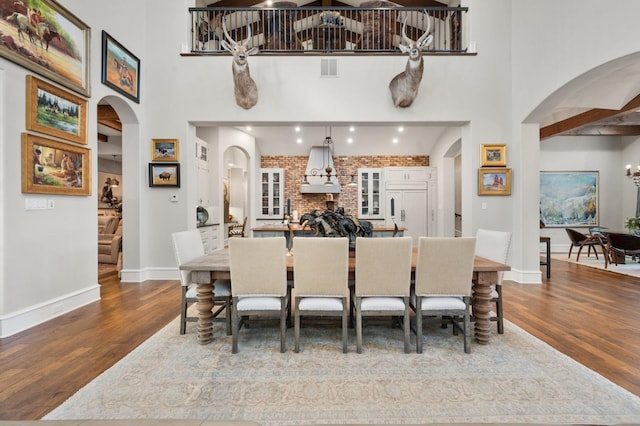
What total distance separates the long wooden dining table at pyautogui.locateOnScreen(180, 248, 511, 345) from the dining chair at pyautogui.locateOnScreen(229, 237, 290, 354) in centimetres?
15

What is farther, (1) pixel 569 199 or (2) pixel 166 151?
(1) pixel 569 199

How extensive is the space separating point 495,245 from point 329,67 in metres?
3.61

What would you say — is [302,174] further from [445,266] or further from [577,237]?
[577,237]

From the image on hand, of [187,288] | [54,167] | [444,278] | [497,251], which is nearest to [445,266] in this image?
[444,278]

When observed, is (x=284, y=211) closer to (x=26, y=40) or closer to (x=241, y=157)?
(x=241, y=157)

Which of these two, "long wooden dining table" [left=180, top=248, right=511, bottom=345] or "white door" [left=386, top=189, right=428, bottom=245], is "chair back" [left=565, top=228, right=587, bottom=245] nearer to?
"white door" [left=386, top=189, right=428, bottom=245]

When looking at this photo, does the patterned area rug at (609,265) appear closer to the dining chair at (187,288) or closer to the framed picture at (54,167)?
the dining chair at (187,288)

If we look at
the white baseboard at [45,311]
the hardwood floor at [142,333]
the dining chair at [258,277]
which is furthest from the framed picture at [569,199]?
the white baseboard at [45,311]

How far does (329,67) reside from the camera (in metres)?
4.79

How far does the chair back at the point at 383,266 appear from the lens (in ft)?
7.36

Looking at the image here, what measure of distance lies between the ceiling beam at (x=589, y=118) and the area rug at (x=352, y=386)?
4.87m

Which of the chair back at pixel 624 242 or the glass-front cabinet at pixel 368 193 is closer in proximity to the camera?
the chair back at pixel 624 242

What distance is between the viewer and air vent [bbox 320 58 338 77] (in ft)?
15.7

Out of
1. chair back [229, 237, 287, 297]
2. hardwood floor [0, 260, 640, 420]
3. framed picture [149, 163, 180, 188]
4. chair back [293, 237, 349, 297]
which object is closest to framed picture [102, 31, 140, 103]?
framed picture [149, 163, 180, 188]
